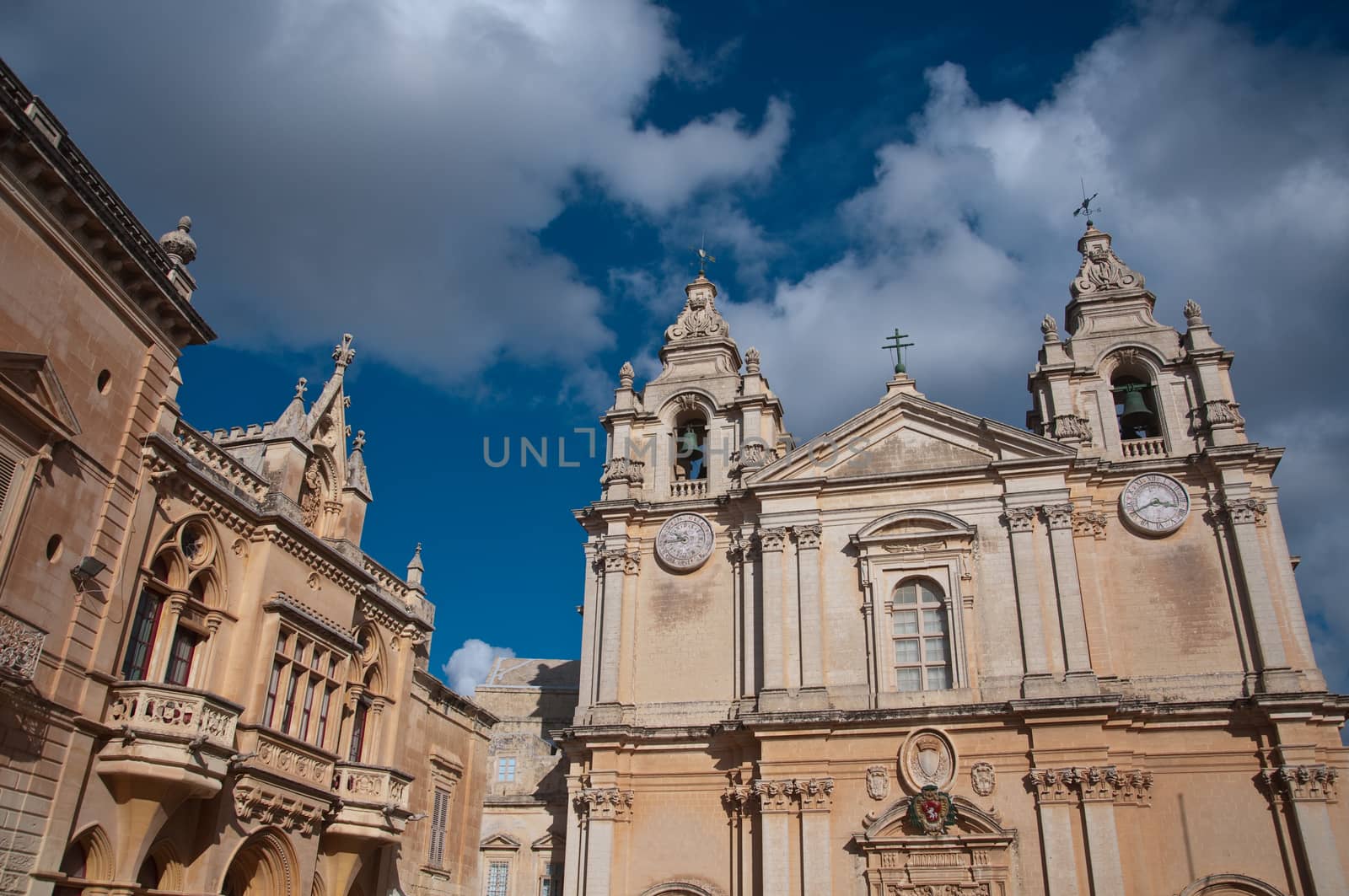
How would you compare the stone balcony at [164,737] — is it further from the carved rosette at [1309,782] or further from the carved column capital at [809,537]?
the carved rosette at [1309,782]

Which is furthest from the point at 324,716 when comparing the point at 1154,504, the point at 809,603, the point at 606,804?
the point at 1154,504

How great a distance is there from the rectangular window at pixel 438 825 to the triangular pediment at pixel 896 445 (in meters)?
11.3

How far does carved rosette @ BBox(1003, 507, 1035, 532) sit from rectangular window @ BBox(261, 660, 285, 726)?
1764 centimetres

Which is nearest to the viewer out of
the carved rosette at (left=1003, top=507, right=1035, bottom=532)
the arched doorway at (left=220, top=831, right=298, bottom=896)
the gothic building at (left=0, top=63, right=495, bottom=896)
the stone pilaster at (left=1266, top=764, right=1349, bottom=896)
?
the gothic building at (left=0, top=63, right=495, bottom=896)

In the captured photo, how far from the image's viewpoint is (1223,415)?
1099 inches

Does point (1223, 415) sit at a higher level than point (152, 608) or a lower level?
higher

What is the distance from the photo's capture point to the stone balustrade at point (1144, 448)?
93.8 ft

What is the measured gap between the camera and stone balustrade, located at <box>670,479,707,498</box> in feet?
103

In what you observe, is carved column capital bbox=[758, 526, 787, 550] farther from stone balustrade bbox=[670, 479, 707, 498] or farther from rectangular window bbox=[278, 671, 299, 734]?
rectangular window bbox=[278, 671, 299, 734]

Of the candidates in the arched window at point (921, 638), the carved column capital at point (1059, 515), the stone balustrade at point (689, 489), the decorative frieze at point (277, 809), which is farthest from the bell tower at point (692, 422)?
the decorative frieze at point (277, 809)

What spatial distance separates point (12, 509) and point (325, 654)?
25.8ft

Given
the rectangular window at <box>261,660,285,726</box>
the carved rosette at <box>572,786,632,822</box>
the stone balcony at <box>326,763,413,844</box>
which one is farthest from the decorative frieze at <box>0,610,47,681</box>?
the carved rosette at <box>572,786,632,822</box>

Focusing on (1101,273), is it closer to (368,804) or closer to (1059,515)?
(1059,515)

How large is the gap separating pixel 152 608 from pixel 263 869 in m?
5.17
